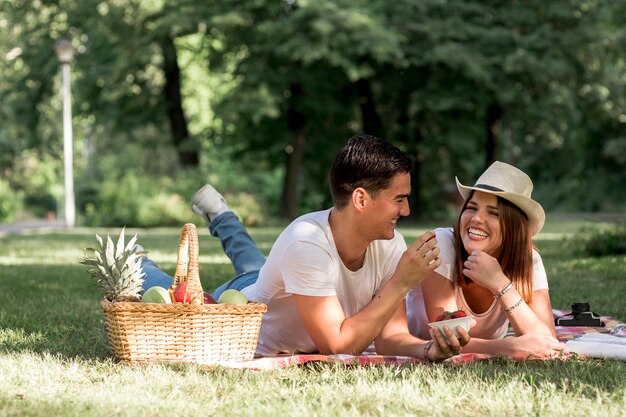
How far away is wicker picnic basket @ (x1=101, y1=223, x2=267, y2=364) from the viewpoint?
193 inches

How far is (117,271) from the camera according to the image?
201 inches

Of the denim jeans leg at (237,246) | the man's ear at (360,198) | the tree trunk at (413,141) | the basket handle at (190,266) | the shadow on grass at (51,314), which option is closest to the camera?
the man's ear at (360,198)

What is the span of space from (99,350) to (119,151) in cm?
4272

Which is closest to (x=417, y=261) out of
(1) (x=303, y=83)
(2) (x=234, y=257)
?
(2) (x=234, y=257)

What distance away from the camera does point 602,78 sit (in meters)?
27.0

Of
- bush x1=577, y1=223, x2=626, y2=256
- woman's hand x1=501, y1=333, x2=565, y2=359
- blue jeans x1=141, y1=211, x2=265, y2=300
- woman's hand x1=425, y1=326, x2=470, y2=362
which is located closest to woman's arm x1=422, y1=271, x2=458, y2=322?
woman's hand x1=501, y1=333, x2=565, y2=359

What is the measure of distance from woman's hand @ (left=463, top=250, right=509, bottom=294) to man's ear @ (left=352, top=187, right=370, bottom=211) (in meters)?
0.77

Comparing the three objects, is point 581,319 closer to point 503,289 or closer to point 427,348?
point 503,289

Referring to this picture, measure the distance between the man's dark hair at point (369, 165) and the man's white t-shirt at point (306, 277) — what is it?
32 cm

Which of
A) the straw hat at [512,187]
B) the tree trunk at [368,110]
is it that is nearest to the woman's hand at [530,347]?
the straw hat at [512,187]

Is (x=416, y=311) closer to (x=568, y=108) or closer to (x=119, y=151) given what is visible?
(x=568, y=108)

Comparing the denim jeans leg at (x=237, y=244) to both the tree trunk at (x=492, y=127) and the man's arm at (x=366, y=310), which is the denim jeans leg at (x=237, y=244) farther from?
the tree trunk at (x=492, y=127)

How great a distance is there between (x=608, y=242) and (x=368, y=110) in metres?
15.3

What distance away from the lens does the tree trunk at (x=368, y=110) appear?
92.0 feet
